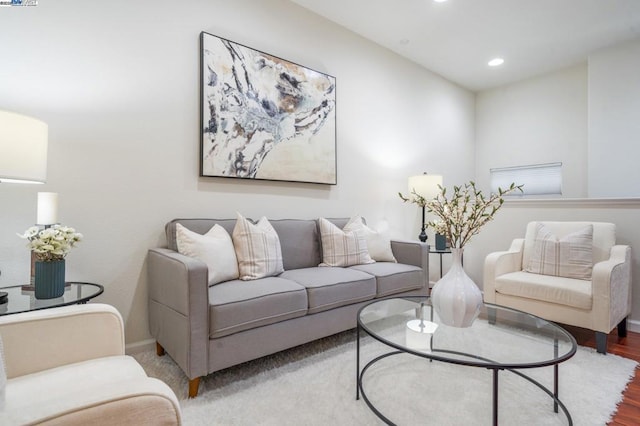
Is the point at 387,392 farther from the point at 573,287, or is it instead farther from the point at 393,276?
the point at 573,287

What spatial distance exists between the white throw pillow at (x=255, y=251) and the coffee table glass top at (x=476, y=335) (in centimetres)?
73

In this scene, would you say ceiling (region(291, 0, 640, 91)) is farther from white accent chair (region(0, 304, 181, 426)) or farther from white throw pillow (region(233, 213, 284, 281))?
white accent chair (region(0, 304, 181, 426))

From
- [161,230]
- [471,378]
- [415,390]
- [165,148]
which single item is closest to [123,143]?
[165,148]

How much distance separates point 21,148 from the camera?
4.48 feet

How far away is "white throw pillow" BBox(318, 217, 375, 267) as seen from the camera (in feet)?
8.84

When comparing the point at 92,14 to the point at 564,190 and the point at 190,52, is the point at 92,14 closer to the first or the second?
the point at 190,52

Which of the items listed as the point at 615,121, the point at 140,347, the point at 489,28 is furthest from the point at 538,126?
the point at 140,347

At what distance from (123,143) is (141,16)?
2.90 ft

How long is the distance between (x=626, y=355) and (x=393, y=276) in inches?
63.7

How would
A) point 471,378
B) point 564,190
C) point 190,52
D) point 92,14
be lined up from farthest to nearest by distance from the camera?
point 564,190
point 190,52
point 92,14
point 471,378

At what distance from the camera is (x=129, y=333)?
2.18 m

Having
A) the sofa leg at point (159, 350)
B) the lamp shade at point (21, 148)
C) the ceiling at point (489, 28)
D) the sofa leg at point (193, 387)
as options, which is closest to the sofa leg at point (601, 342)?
the sofa leg at point (193, 387)

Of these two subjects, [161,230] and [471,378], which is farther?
[161,230]

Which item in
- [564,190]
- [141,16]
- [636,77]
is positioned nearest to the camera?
[141,16]
